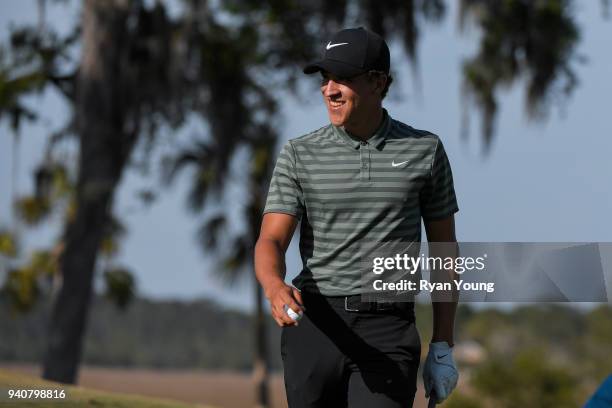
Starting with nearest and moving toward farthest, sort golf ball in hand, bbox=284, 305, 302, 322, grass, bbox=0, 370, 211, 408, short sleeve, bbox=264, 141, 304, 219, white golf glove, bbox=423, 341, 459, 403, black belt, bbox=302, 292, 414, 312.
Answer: golf ball in hand, bbox=284, 305, 302, 322, black belt, bbox=302, 292, 414, 312, short sleeve, bbox=264, 141, 304, 219, white golf glove, bbox=423, 341, 459, 403, grass, bbox=0, 370, 211, 408

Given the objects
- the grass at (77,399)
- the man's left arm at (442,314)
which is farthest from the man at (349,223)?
the grass at (77,399)

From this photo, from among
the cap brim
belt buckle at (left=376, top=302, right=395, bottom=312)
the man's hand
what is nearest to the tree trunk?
the cap brim

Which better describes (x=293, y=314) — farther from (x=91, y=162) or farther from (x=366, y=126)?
(x=91, y=162)

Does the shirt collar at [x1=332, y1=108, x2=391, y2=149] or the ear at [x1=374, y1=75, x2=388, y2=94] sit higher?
the ear at [x1=374, y1=75, x2=388, y2=94]

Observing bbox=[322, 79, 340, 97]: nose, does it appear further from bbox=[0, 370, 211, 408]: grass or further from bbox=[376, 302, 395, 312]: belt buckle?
bbox=[0, 370, 211, 408]: grass

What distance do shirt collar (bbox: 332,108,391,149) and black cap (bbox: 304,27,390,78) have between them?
18cm

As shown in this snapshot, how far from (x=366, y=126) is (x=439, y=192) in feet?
1.07

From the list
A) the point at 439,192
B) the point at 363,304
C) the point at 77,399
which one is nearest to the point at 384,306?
A: the point at 363,304

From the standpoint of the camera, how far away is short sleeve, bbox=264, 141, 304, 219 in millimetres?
3822

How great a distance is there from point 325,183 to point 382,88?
0.38 m

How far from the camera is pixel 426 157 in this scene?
384cm

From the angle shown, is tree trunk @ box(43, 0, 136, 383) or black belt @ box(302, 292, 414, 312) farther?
tree trunk @ box(43, 0, 136, 383)

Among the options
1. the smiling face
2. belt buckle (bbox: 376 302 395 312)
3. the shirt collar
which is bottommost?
belt buckle (bbox: 376 302 395 312)

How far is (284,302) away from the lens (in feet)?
11.1
